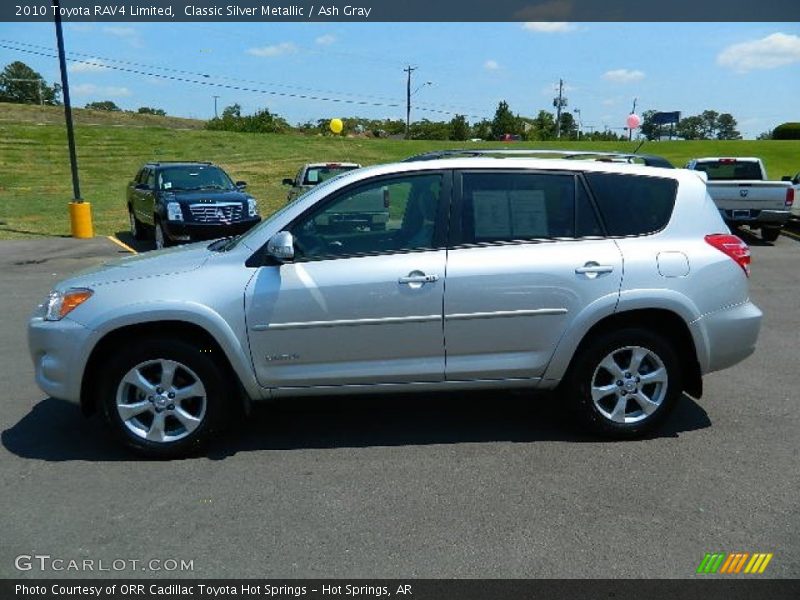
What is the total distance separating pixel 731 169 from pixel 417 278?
14.0 metres

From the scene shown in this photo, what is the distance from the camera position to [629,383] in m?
4.14

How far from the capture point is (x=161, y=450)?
3.94 metres

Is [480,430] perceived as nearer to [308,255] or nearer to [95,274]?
[308,255]

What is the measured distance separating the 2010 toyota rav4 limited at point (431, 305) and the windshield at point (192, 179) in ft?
30.5

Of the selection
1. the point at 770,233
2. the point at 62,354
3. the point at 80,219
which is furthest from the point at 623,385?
the point at 80,219

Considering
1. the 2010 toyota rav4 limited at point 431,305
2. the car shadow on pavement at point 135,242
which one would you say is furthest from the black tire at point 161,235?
the 2010 toyota rav4 limited at point 431,305

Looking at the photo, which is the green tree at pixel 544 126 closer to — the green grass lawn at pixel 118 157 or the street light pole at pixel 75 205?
the green grass lawn at pixel 118 157

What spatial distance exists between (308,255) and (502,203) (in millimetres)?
1230

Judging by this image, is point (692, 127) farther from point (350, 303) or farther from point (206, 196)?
point (350, 303)

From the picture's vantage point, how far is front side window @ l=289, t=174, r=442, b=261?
397 cm

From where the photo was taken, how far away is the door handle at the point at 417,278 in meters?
3.85
